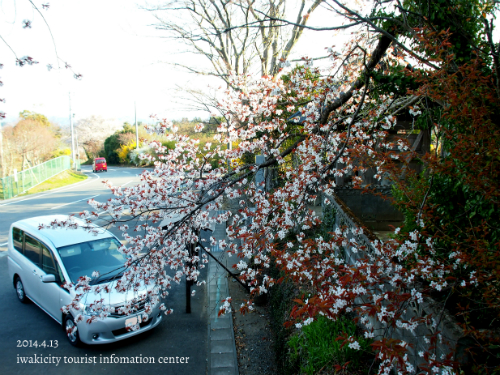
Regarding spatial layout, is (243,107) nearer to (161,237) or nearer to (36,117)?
(161,237)

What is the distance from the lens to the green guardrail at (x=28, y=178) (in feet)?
61.8

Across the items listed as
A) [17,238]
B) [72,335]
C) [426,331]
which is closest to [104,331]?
[72,335]

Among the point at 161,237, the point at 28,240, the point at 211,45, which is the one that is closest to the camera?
the point at 161,237

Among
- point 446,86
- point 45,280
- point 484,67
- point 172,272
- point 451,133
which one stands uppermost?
point 484,67

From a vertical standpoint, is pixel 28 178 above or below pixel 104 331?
below

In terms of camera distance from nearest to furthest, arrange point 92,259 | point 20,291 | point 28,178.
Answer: point 92,259 < point 20,291 < point 28,178

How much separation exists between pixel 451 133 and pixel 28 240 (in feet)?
24.6

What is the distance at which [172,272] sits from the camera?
8.35m

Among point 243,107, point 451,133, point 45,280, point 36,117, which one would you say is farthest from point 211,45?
point 36,117

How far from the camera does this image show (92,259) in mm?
5949

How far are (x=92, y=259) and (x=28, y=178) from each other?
20.1 metres

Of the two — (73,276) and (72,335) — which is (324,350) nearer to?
(72,335)

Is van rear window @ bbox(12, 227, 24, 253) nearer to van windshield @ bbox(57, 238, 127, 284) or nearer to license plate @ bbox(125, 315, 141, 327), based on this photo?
van windshield @ bbox(57, 238, 127, 284)

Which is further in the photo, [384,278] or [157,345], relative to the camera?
[157,345]
